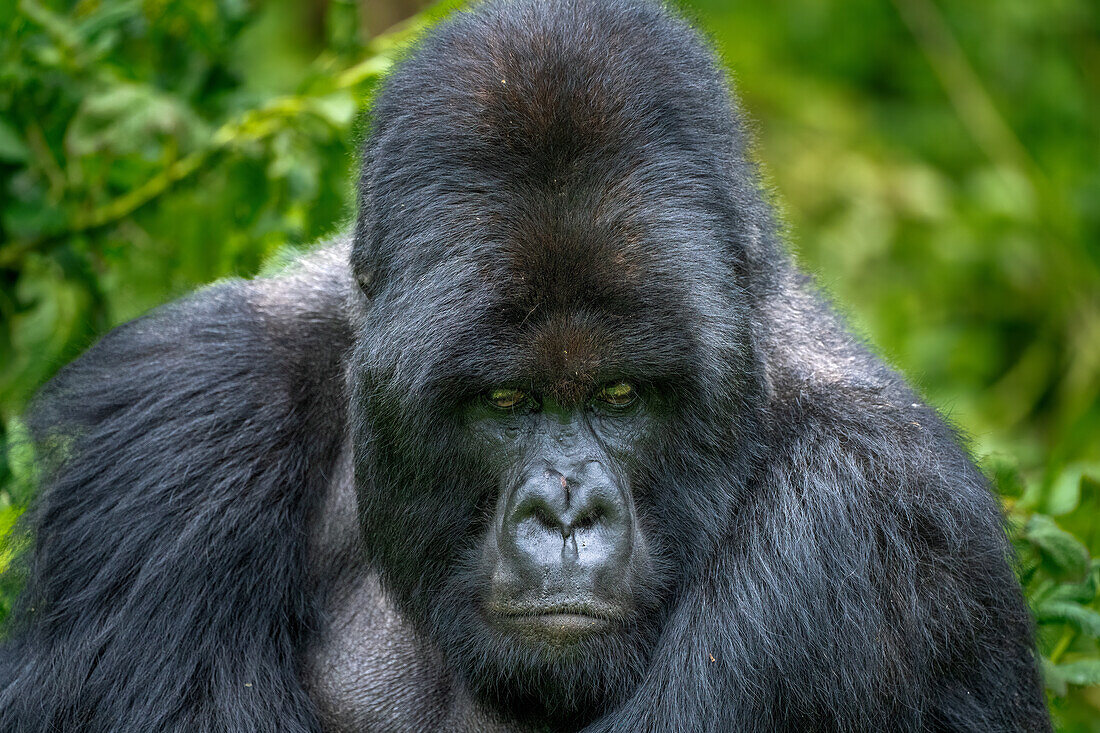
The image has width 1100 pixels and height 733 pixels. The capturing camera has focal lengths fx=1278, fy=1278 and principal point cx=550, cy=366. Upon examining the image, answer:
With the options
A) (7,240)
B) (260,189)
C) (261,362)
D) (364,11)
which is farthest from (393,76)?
(364,11)

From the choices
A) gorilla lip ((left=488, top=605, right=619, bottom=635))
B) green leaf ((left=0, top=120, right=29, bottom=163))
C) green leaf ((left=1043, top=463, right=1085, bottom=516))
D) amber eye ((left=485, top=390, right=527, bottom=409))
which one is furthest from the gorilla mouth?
green leaf ((left=0, top=120, right=29, bottom=163))

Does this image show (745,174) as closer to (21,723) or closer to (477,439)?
(477,439)

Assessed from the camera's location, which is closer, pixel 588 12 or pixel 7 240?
pixel 588 12

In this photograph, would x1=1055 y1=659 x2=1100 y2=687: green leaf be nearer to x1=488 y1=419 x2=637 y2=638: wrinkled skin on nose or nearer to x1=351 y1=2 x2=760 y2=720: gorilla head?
x1=351 y1=2 x2=760 y2=720: gorilla head

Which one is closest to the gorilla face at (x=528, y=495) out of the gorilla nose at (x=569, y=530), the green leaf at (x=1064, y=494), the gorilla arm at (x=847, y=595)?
the gorilla nose at (x=569, y=530)

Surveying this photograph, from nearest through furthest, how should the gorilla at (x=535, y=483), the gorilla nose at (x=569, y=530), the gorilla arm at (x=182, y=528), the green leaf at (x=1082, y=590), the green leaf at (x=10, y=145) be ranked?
the gorilla nose at (x=569, y=530)
the gorilla at (x=535, y=483)
the gorilla arm at (x=182, y=528)
the green leaf at (x=1082, y=590)
the green leaf at (x=10, y=145)

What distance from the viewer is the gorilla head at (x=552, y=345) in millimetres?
2693

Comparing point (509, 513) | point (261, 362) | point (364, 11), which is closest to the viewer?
point (509, 513)

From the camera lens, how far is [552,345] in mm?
2703

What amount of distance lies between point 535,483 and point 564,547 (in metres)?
0.16

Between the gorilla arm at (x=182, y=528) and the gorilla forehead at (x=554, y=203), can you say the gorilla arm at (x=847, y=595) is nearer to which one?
the gorilla forehead at (x=554, y=203)

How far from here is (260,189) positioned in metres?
4.59

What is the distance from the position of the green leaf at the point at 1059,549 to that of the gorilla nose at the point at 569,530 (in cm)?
138

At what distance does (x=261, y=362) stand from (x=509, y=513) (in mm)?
940
